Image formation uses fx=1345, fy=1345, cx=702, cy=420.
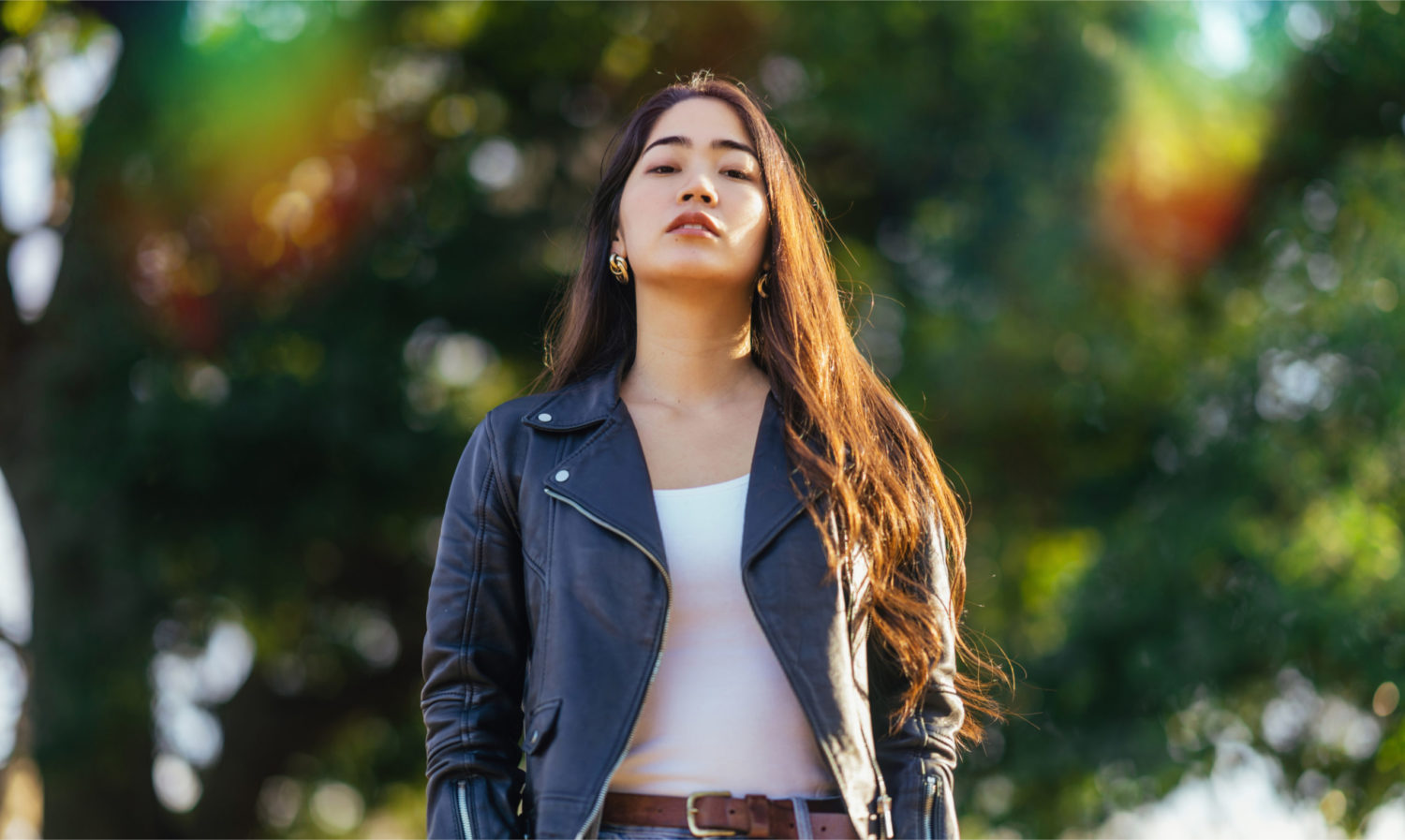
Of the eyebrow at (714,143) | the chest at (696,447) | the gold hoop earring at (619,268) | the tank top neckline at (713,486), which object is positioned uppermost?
the eyebrow at (714,143)

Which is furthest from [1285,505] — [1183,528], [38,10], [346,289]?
[38,10]

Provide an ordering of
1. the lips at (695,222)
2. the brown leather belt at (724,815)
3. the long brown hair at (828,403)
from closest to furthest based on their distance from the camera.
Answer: the brown leather belt at (724,815), the long brown hair at (828,403), the lips at (695,222)

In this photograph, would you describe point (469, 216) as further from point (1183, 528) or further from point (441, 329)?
point (1183, 528)

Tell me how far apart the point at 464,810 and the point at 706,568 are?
0.58 metres

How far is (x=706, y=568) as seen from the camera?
235 centimetres

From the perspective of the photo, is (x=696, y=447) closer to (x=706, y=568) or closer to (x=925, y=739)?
(x=706, y=568)

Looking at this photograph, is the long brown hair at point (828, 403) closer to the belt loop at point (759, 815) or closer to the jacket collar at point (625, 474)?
the jacket collar at point (625, 474)

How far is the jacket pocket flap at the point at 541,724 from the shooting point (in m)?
2.25

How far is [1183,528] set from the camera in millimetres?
8445

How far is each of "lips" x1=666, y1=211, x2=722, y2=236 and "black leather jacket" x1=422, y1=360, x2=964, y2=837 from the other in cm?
38

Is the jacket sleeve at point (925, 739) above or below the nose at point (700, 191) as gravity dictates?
below

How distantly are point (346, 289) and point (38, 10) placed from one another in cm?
465

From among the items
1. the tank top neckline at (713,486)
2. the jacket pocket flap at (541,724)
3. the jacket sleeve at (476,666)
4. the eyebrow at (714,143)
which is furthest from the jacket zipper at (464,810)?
the eyebrow at (714,143)

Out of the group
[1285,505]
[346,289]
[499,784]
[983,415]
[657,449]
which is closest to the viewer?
[499,784]
